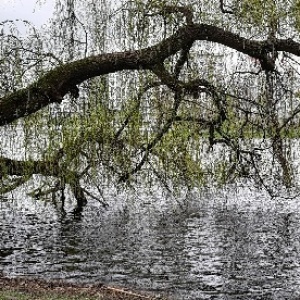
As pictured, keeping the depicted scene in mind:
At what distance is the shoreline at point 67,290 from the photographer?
1131 centimetres

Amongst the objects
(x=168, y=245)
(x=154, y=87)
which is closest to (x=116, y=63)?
(x=154, y=87)

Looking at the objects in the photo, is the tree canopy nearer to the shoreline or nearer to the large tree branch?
the large tree branch

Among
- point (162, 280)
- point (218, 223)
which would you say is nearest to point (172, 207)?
point (218, 223)

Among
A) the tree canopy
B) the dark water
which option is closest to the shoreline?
the dark water

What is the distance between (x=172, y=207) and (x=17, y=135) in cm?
789

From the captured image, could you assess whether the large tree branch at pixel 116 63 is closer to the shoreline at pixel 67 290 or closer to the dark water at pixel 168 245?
the dark water at pixel 168 245

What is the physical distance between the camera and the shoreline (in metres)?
11.3

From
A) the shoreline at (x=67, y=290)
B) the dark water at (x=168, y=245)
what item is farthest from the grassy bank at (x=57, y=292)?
the dark water at (x=168, y=245)

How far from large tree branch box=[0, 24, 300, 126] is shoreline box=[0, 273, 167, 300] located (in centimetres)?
388

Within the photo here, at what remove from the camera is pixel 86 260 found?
51.0 feet

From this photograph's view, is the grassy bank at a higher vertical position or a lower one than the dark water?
lower

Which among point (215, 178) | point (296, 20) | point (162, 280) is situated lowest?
point (162, 280)

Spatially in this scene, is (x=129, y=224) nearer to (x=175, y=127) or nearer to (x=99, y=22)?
(x=175, y=127)

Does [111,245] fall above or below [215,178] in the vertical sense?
below
